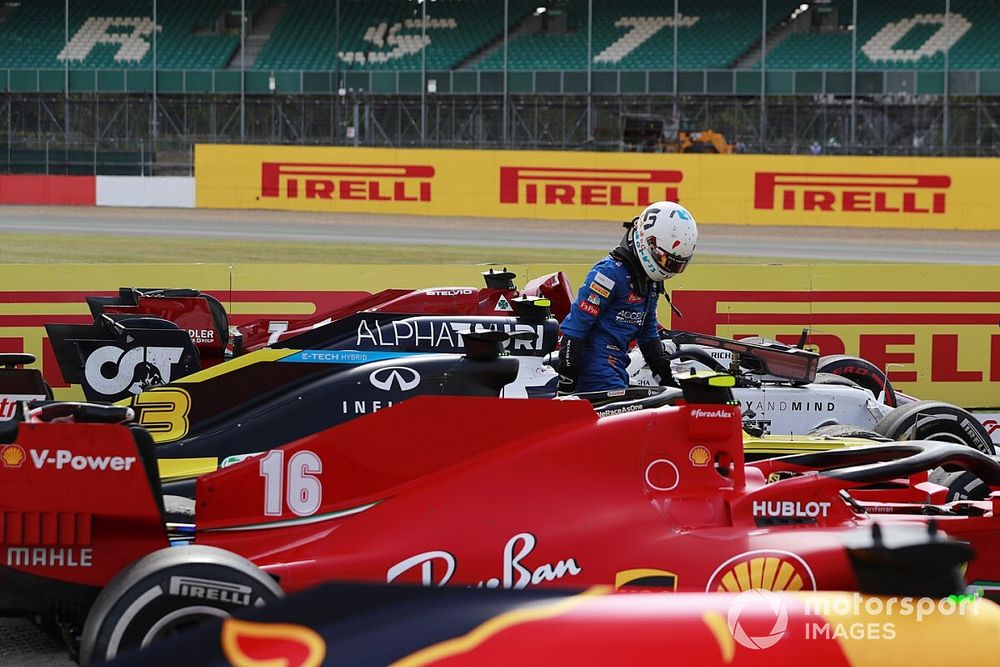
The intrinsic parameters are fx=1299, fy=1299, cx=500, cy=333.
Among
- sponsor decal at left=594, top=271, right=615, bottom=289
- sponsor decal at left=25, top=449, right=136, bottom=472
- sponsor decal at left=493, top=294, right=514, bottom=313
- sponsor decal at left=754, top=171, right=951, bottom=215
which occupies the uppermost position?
sponsor decal at left=754, top=171, right=951, bottom=215

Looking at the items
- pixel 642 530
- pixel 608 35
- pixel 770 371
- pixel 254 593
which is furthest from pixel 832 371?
pixel 608 35

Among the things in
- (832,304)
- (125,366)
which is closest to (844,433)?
(125,366)

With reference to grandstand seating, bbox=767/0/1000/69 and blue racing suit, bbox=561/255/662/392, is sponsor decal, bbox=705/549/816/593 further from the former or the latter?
grandstand seating, bbox=767/0/1000/69

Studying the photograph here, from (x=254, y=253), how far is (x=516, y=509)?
850 inches

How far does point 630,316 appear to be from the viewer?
744 centimetres

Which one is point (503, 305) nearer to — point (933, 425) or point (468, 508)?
point (933, 425)

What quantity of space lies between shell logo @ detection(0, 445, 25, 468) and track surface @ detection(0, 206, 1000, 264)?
2291cm

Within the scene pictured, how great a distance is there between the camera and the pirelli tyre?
4.22m

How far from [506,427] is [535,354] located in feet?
11.1

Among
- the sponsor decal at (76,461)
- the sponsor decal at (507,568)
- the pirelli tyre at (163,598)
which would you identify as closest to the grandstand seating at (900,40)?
the sponsor decal at (507,568)

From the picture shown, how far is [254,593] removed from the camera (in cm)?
434

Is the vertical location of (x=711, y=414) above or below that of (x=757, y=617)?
above

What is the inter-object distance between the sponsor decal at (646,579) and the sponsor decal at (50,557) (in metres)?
1.96

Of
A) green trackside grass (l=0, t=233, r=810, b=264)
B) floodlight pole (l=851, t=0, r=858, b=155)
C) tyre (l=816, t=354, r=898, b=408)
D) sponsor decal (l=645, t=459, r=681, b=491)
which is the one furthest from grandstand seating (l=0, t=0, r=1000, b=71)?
sponsor decal (l=645, t=459, r=681, b=491)
